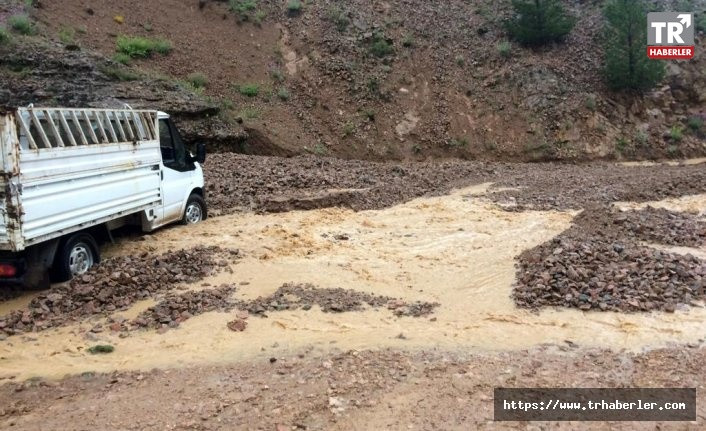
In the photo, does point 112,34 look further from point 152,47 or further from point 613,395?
point 613,395

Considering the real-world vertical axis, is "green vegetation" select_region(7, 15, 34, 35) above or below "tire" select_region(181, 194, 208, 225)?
above

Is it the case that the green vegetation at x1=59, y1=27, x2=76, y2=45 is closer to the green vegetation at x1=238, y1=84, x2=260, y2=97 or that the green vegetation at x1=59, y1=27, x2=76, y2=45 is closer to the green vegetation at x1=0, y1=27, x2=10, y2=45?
the green vegetation at x1=0, y1=27, x2=10, y2=45

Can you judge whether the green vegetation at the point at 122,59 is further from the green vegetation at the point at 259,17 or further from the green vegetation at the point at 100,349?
the green vegetation at the point at 100,349

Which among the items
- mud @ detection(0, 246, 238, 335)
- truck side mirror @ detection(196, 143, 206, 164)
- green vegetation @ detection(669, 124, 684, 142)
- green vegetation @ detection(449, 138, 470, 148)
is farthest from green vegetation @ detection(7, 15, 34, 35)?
green vegetation @ detection(669, 124, 684, 142)

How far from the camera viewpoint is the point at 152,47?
21.0m

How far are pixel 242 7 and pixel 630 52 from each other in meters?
16.8

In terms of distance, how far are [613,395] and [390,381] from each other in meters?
1.76

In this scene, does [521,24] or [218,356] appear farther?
[521,24]

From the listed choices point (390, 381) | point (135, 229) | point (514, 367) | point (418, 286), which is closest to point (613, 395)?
point (514, 367)

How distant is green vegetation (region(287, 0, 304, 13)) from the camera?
85.5 feet

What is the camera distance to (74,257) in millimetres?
7305

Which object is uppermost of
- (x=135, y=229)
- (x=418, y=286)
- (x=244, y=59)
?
(x=244, y=59)

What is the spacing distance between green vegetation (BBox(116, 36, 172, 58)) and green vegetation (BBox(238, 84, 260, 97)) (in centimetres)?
309

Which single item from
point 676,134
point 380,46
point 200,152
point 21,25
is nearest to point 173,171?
point 200,152
